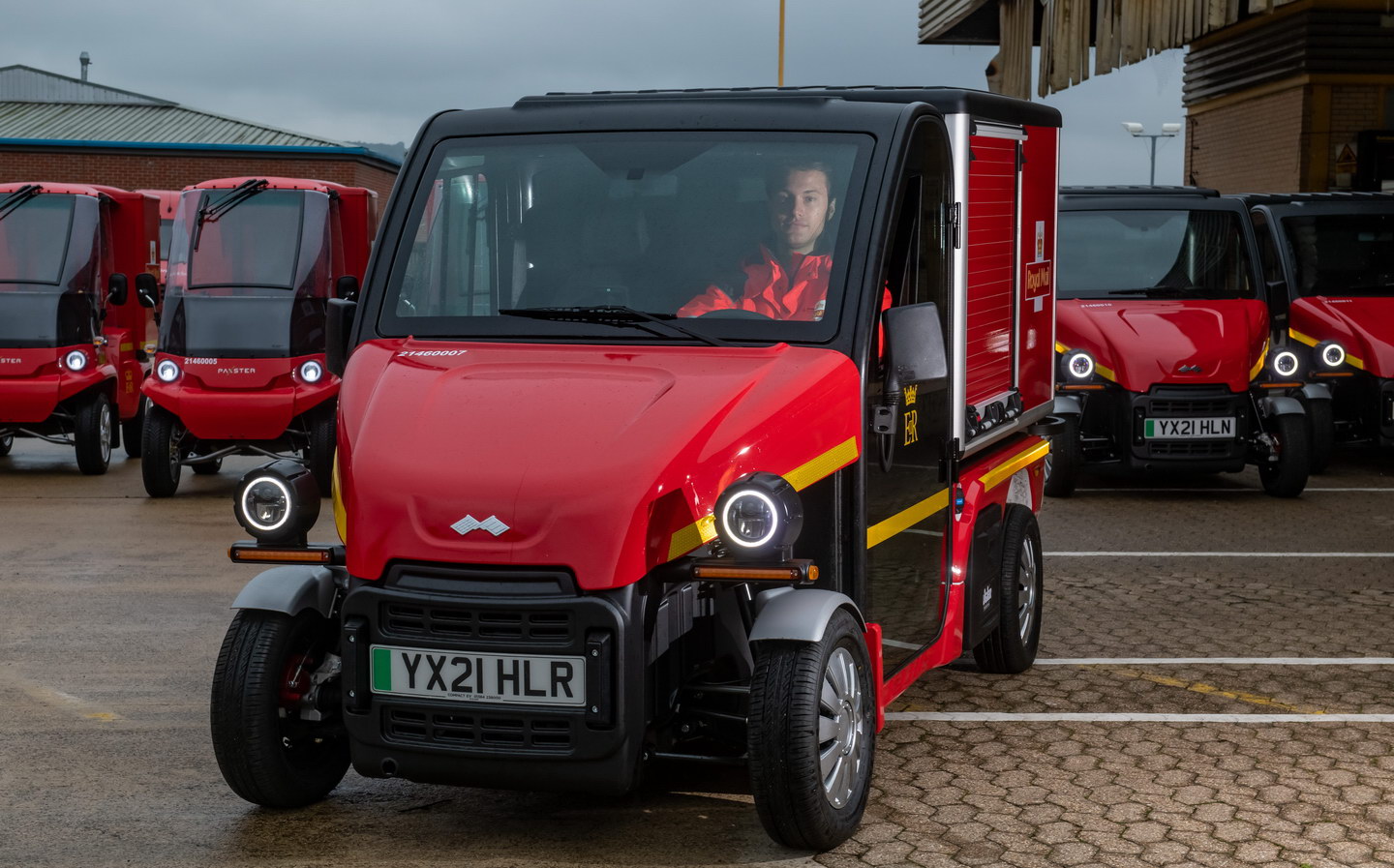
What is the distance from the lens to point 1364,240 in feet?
49.5

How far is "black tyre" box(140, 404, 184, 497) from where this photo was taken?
13281mm

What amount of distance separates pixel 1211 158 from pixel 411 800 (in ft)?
79.6

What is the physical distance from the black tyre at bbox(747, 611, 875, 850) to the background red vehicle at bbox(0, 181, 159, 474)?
10.6 meters

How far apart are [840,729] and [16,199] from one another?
1260cm

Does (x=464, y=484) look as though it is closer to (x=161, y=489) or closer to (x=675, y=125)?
(x=675, y=125)

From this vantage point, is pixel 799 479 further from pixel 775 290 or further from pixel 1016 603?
pixel 1016 603

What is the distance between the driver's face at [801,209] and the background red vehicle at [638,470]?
0.01m

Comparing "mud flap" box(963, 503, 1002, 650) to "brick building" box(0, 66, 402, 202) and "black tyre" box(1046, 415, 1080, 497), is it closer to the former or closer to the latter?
"black tyre" box(1046, 415, 1080, 497)

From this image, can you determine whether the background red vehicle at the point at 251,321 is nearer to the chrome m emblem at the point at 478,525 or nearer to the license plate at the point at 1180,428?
the license plate at the point at 1180,428

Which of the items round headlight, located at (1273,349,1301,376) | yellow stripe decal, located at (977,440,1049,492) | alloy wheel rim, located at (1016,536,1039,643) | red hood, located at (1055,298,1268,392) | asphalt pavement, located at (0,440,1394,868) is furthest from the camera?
round headlight, located at (1273,349,1301,376)

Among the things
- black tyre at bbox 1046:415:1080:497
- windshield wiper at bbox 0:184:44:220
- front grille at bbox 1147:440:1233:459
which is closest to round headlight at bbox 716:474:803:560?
black tyre at bbox 1046:415:1080:497

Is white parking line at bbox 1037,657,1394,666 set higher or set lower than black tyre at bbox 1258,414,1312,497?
lower

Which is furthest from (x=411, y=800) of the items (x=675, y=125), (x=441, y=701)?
(x=675, y=125)

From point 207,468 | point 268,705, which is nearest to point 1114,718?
point 268,705
